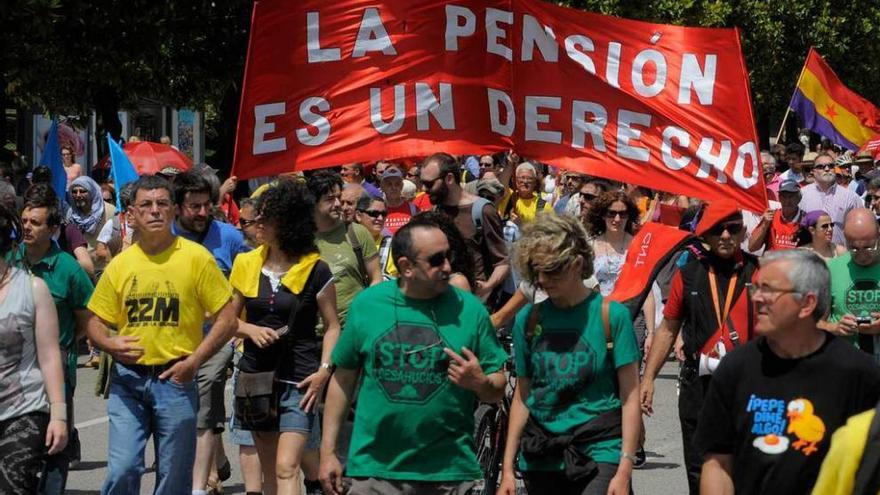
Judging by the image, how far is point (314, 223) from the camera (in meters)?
8.27

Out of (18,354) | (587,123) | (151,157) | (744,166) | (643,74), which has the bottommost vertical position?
(18,354)

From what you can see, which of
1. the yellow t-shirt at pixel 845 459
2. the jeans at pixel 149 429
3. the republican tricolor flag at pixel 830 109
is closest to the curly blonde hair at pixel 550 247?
the jeans at pixel 149 429

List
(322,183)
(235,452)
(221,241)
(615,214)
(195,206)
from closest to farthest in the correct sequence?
(322,183) < (195,206) < (221,241) < (615,214) < (235,452)

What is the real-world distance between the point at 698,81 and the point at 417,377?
3.36 meters

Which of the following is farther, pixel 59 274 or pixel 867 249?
pixel 867 249

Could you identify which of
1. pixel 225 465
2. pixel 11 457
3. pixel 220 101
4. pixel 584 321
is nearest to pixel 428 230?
pixel 584 321

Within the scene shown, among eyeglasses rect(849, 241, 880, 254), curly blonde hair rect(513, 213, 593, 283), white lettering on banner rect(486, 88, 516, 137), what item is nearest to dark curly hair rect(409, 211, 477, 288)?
white lettering on banner rect(486, 88, 516, 137)

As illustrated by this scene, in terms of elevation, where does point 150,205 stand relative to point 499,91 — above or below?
below

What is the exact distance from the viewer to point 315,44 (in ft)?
29.3

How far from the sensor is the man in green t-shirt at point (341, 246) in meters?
8.73

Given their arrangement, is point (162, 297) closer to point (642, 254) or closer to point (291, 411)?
point (291, 411)

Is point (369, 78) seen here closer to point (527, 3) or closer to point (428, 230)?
point (527, 3)

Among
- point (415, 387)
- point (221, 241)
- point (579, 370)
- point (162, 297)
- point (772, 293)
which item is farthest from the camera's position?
point (221, 241)

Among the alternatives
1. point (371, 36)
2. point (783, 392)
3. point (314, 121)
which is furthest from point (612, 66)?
point (783, 392)
